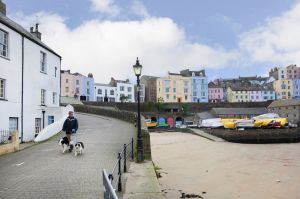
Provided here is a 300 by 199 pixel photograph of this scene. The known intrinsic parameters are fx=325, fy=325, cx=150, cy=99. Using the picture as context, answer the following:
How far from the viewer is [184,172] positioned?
16609mm

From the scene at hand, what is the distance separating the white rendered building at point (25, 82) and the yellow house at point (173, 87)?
253 feet

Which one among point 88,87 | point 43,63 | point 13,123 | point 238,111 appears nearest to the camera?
point 13,123

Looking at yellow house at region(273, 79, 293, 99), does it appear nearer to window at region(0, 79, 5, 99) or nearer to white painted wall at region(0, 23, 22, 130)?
white painted wall at region(0, 23, 22, 130)

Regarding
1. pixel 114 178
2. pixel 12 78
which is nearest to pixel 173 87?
pixel 12 78

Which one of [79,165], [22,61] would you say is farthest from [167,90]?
[79,165]

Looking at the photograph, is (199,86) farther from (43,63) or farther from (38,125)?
(38,125)

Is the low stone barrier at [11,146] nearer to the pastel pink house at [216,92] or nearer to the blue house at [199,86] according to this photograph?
the blue house at [199,86]

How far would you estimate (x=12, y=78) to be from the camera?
Result: 21109mm

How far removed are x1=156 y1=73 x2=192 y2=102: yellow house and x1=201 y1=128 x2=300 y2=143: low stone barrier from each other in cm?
6355

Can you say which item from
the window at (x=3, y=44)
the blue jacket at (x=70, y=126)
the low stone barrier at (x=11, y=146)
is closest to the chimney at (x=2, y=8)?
the window at (x=3, y=44)

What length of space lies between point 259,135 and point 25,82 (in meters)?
29.4

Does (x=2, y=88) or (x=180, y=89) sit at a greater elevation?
(x=180, y=89)

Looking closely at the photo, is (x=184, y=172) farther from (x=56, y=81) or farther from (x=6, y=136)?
(x=56, y=81)

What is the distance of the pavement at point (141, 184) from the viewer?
320 inches
